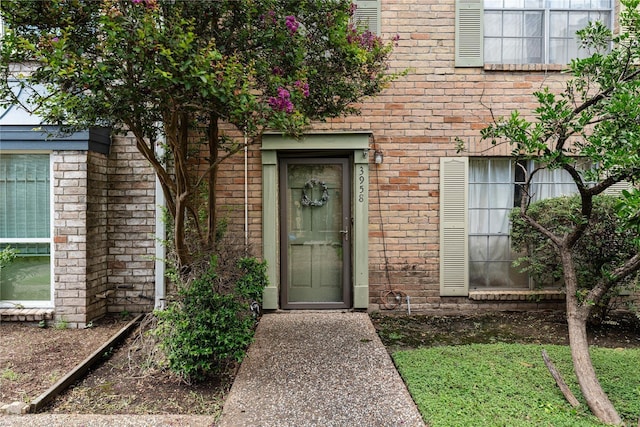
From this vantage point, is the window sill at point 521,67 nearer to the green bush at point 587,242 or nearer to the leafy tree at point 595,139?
the green bush at point 587,242

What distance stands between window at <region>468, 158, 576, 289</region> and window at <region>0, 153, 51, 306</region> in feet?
18.1

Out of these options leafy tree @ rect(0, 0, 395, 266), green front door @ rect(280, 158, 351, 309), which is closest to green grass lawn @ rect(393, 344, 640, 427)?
green front door @ rect(280, 158, 351, 309)

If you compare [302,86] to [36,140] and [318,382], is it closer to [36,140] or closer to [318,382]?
[318,382]

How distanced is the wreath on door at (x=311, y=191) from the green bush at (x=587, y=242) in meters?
2.47

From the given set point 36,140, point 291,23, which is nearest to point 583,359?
point 291,23

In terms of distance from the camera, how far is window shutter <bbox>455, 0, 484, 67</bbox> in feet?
17.5

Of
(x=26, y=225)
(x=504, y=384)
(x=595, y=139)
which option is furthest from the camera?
(x=26, y=225)

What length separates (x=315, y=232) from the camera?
5.61 m

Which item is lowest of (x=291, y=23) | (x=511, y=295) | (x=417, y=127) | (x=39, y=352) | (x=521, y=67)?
(x=39, y=352)

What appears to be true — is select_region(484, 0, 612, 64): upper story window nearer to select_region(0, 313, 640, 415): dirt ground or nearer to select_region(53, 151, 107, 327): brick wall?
select_region(0, 313, 640, 415): dirt ground

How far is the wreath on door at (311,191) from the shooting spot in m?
5.57

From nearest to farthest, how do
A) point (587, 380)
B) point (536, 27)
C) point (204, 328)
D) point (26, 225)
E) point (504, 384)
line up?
point (587, 380) → point (204, 328) → point (504, 384) → point (26, 225) → point (536, 27)

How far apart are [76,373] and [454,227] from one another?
4563 millimetres

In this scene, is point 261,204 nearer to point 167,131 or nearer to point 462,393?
point 167,131
